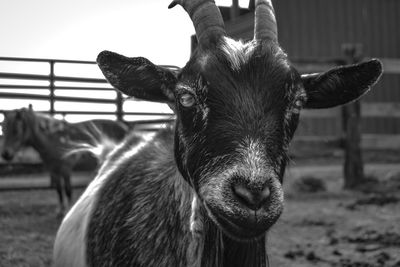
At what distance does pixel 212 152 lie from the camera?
2.41 m

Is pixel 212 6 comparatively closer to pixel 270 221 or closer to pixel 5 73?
pixel 270 221

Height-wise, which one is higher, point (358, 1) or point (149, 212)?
point (358, 1)

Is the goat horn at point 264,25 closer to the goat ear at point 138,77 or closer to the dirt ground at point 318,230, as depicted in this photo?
the goat ear at point 138,77

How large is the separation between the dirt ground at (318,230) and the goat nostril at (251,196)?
1.93m

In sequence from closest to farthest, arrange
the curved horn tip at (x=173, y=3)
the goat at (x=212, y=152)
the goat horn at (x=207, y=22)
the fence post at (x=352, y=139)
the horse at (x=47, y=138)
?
the goat at (x=212, y=152) → the goat horn at (x=207, y=22) → the curved horn tip at (x=173, y=3) → the fence post at (x=352, y=139) → the horse at (x=47, y=138)

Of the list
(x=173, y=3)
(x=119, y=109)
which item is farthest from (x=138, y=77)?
(x=119, y=109)

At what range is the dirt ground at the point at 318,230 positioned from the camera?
5.54m

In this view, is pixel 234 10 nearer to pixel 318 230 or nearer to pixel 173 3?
pixel 173 3

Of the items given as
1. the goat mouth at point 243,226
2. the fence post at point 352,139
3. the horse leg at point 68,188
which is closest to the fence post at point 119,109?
the horse leg at point 68,188

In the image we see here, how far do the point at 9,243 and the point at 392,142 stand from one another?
259 inches

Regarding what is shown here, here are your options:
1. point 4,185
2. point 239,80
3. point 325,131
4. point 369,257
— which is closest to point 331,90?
point 239,80

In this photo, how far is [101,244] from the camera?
3.08m

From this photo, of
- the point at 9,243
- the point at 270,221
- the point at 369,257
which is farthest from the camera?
the point at 9,243

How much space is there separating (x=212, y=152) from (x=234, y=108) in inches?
8.3
